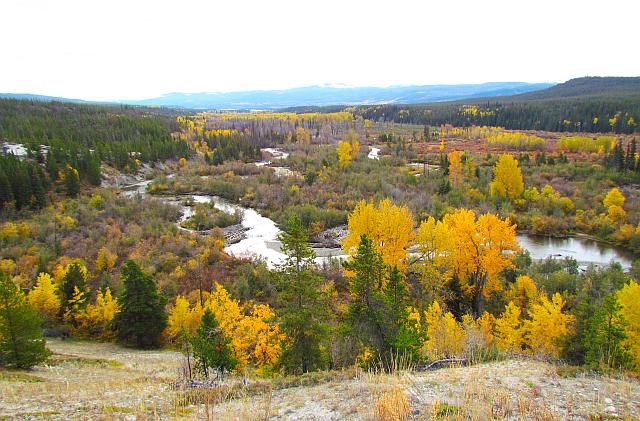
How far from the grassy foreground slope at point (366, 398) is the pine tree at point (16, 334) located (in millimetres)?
4728

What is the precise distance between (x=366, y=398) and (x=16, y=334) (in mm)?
15734

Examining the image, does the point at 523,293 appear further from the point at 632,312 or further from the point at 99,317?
the point at 99,317

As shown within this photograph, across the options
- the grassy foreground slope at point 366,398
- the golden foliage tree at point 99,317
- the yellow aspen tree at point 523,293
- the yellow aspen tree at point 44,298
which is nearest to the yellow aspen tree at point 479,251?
the yellow aspen tree at point 523,293

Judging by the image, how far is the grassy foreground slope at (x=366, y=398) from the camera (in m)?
7.04

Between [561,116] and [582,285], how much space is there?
144 m

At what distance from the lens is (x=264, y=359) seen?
65.0ft

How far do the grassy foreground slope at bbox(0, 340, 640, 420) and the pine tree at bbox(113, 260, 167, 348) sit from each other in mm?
11571

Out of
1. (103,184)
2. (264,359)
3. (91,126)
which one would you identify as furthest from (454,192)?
(91,126)

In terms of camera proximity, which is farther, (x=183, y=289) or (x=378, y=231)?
(x=183, y=289)

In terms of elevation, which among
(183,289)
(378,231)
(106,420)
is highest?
(106,420)

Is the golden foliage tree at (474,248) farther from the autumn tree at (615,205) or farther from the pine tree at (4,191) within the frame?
the pine tree at (4,191)

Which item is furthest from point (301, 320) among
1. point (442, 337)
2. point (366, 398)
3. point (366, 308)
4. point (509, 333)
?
point (509, 333)

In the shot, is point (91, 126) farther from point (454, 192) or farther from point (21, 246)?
point (454, 192)

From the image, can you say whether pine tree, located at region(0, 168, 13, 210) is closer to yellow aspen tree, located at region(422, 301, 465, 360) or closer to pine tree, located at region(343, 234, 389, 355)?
pine tree, located at region(343, 234, 389, 355)
